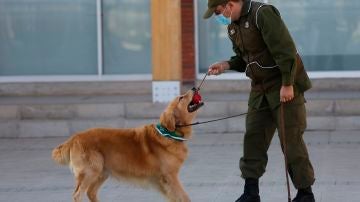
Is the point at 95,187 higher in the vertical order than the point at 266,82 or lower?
lower

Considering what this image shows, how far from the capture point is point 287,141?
7281 millimetres

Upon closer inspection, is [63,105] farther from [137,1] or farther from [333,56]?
[333,56]

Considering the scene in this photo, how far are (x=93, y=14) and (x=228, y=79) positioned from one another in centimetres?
251

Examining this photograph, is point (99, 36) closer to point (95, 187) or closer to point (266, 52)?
point (95, 187)

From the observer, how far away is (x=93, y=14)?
14.6m

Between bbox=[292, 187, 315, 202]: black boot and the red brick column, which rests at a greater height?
the red brick column

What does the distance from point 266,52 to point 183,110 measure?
838 mm

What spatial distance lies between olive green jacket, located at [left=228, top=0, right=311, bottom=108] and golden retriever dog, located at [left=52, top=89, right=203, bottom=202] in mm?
530

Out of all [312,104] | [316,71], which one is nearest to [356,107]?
[312,104]

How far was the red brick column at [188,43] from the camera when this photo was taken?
1386cm

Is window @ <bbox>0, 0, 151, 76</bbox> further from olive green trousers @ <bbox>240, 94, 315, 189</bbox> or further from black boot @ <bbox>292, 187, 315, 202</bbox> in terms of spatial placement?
black boot @ <bbox>292, 187, 315, 202</bbox>

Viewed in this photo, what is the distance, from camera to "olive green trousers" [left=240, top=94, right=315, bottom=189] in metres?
7.25

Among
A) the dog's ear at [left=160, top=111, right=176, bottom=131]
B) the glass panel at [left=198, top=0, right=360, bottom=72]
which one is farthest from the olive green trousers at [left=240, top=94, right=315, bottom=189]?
the glass panel at [left=198, top=0, right=360, bottom=72]

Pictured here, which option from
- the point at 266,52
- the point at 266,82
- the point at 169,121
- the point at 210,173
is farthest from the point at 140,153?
→ the point at 210,173
